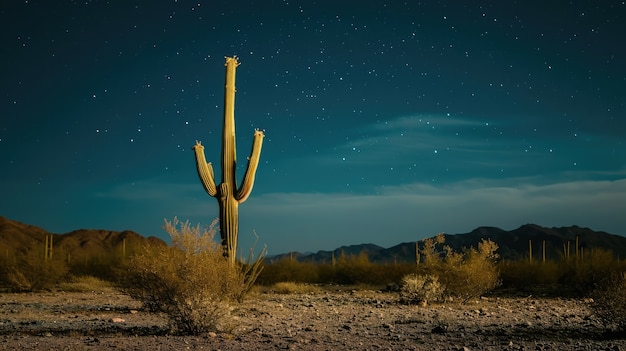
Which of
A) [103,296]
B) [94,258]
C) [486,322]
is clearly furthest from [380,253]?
[486,322]

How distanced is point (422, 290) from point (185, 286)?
8582mm

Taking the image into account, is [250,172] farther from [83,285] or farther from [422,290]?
[83,285]

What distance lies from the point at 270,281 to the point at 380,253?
270 feet

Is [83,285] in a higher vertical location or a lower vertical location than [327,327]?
higher

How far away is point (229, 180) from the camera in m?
19.1

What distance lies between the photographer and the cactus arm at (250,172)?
19.1 meters

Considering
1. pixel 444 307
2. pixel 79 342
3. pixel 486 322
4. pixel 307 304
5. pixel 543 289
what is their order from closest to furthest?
1. pixel 79 342
2. pixel 486 322
3. pixel 444 307
4. pixel 307 304
5. pixel 543 289

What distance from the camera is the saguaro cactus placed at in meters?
18.8

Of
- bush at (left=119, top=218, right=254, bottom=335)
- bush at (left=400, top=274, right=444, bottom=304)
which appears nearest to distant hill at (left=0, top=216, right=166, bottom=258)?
bush at (left=400, top=274, right=444, bottom=304)

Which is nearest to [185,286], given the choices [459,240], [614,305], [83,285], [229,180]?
[614,305]

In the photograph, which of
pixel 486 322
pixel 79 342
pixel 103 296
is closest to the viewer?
pixel 79 342

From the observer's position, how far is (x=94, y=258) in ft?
108

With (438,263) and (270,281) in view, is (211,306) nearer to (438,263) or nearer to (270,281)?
(438,263)

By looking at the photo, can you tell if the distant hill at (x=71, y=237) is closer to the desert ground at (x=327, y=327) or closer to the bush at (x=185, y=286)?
the desert ground at (x=327, y=327)
